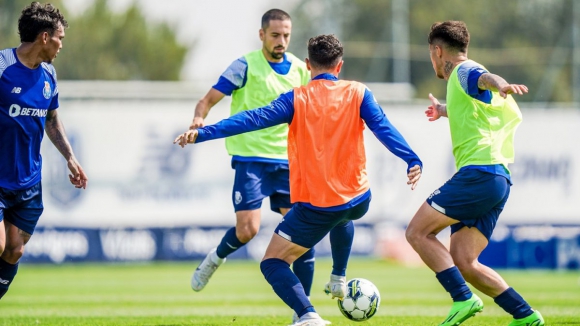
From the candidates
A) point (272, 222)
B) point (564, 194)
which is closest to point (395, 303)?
point (272, 222)

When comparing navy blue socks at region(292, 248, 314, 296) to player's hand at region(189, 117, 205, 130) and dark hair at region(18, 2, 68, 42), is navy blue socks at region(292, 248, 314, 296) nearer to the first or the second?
player's hand at region(189, 117, 205, 130)

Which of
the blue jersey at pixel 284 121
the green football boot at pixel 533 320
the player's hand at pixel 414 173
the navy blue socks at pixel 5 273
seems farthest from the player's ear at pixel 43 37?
the green football boot at pixel 533 320

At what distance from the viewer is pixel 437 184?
962 inches

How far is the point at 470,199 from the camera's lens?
24.6 ft

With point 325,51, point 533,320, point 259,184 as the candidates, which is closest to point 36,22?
point 325,51

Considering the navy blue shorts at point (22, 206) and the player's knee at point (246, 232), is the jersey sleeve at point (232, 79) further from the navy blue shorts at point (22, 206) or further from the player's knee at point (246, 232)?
the navy blue shorts at point (22, 206)

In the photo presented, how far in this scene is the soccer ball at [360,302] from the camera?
8.16m

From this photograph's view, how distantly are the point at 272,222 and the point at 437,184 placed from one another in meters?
4.86

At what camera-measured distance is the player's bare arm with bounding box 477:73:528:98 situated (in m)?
6.88

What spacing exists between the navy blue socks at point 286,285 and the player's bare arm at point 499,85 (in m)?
2.22

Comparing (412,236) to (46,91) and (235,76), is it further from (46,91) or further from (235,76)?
(46,91)

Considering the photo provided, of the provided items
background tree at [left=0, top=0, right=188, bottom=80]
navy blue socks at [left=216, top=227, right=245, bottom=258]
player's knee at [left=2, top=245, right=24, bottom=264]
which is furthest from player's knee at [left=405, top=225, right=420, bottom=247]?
background tree at [left=0, top=0, right=188, bottom=80]

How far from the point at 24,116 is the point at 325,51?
274 cm

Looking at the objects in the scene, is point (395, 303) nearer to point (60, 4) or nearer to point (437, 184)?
point (437, 184)
